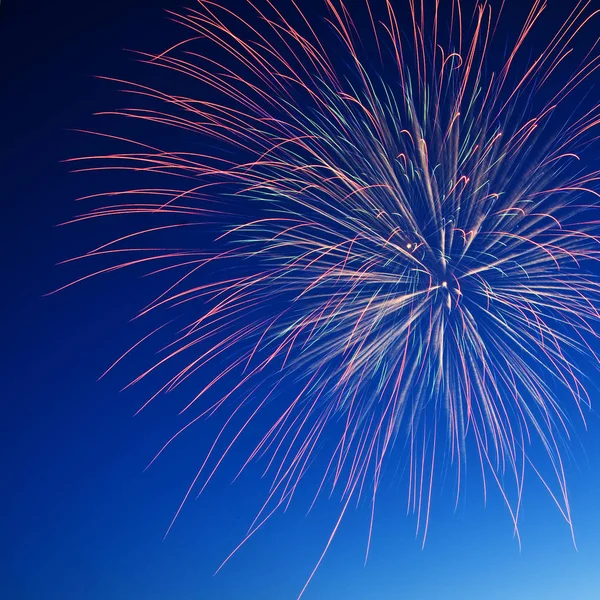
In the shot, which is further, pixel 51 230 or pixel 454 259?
pixel 51 230

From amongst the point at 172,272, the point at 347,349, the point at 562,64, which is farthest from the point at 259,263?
the point at 562,64

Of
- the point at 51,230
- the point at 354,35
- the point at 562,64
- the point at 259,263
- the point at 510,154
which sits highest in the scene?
the point at 562,64

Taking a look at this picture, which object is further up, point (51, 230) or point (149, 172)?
point (149, 172)

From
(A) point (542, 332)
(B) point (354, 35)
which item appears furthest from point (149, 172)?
(A) point (542, 332)

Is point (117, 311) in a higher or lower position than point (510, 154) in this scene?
lower

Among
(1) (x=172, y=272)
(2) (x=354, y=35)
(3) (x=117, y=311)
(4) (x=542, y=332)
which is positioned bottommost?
(3) (x=117, y=311)

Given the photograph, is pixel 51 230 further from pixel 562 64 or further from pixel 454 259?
pixel 562 64

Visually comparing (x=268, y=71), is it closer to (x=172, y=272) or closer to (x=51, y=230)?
(x=172, y=272)
